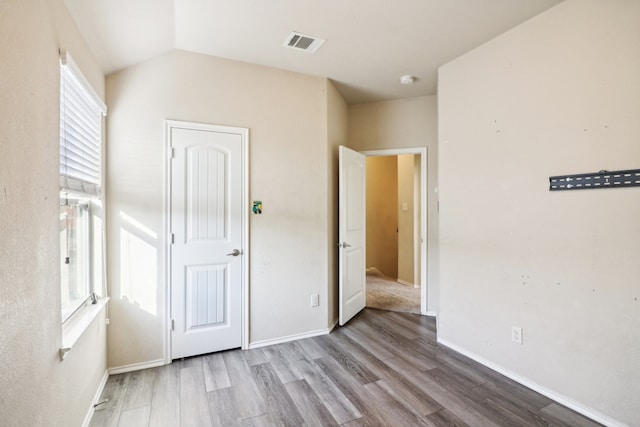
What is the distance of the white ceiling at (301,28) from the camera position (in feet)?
6.62

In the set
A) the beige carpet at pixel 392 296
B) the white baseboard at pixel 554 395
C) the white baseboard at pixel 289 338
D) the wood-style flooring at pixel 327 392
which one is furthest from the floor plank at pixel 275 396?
the beige carpet at pixel 392 296

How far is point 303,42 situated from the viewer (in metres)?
2.54

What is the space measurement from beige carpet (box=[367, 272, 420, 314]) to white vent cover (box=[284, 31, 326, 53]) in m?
3.20

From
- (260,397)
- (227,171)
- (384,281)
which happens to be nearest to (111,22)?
(227,171)

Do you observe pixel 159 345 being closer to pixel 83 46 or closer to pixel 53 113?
pixel 53 113

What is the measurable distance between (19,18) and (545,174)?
2.96 meters

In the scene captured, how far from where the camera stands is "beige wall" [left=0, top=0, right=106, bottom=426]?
3.47 ft

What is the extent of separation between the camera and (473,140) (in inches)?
105

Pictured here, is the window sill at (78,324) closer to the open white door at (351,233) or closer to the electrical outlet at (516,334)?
the open white door at (351,233)

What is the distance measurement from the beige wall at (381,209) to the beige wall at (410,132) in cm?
265

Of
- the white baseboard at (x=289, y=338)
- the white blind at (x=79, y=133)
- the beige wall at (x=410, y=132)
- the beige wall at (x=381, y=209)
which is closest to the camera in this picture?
the white blind at (x=79, y=133)

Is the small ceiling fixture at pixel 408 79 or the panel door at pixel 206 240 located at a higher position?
the small ceiling fixture at pixel 408 79

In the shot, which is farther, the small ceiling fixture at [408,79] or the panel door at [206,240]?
the small ceiling fixture at [408,79]

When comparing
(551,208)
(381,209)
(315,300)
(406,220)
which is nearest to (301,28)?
(551,208)
